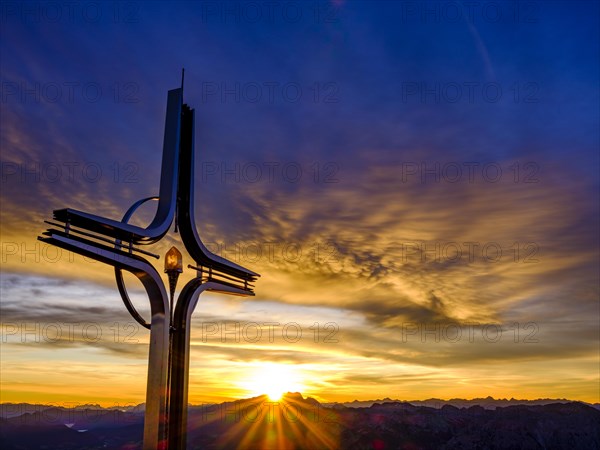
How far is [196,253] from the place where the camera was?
2350cm

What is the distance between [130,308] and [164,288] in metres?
1.47

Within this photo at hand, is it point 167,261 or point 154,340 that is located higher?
point 167,261

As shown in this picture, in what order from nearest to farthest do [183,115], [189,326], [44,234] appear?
[44,234] → [189,326] → [183,115]

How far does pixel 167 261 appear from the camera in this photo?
22.2 meters

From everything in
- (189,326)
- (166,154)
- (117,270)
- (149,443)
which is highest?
(166,154)

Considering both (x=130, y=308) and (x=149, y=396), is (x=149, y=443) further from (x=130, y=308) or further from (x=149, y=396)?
(x=130, y=308)

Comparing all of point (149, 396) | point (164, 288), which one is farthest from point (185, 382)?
point (164, 288)

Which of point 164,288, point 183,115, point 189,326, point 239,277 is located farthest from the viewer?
point 239,277

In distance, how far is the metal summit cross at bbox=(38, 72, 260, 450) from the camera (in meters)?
18.1

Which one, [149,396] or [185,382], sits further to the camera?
[185,382]

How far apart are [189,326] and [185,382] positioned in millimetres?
2121

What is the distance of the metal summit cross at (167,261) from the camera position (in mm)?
18109

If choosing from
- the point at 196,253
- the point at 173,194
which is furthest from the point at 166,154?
the point at 196,253

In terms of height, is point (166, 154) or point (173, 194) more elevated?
point (166, 154)
